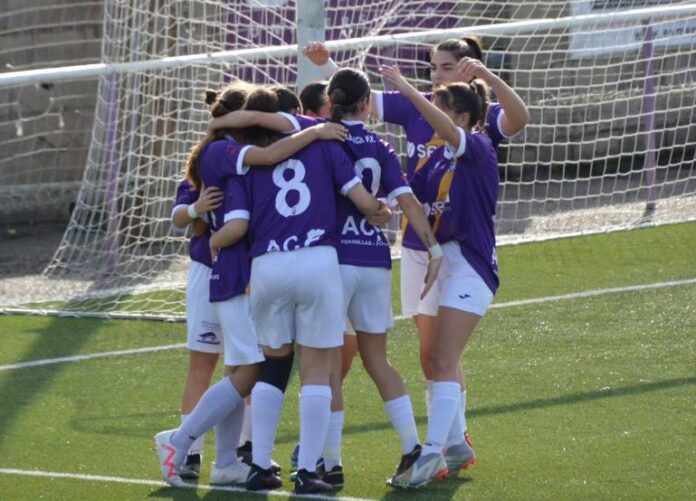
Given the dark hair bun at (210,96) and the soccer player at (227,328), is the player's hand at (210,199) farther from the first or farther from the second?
the dark hair bun at (210,96)

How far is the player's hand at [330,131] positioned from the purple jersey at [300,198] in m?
0.04

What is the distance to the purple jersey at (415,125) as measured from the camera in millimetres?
6180

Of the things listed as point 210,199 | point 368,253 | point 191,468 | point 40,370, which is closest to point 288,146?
point 210,199

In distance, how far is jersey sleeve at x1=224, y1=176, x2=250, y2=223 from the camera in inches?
220

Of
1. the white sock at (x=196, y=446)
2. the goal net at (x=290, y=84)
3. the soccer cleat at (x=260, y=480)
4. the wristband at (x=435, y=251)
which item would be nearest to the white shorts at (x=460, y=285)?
the wristband at (x=435, y=251)

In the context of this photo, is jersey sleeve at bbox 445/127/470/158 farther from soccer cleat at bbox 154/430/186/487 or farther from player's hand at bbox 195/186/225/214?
soccer cleat at bbox 154/430/186/487

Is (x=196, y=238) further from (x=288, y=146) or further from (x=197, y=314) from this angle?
(x=288, y=146)

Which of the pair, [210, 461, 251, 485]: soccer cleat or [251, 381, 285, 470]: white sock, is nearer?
[251, 381, 285, 470]: white sock

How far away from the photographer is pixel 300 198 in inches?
218

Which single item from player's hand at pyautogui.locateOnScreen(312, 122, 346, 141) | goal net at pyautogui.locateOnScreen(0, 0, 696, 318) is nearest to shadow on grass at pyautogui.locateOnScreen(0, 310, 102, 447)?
goal net at pyautogui.locateOnScreen(0, 0, 696, 318)

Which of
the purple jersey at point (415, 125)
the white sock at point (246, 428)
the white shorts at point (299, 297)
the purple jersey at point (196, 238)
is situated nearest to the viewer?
the white shorts at point (299, 297)

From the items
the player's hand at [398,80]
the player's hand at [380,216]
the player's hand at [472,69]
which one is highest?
the player's hand at [472,69]

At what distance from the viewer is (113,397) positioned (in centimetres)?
754

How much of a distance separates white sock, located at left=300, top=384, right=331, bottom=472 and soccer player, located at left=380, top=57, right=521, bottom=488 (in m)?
0.46
